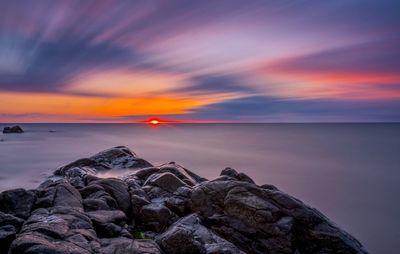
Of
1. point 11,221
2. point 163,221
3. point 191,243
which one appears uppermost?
point 11,221

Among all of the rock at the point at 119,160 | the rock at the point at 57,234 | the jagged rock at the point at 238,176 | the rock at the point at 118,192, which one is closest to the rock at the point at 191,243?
the rock at the point at 57,234

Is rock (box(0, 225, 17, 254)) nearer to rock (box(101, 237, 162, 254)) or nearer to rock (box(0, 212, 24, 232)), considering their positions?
rock (box(0, 212, 24, 232))

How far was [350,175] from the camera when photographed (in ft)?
165

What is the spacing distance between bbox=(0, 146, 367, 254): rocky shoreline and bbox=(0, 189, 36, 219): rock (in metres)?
0.03

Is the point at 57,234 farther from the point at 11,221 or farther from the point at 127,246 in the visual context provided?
the point at 11,221

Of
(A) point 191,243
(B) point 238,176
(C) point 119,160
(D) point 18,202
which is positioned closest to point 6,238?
(D) point 18,202

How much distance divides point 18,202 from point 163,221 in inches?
236

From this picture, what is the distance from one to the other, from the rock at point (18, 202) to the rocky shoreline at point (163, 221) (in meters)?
0.03

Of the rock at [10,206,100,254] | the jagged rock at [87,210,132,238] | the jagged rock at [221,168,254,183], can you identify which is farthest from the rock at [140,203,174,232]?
the jagged rock at [221,168,254,183]

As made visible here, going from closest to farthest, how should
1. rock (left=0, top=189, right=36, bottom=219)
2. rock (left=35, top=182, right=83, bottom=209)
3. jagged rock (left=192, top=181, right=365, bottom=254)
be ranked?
1. rock (left=0, top=189, right=36, bottom=219)
2. rock (left=35, top=182, right=83, bottom=209)
3. jagged rock (left=192, top=181, right=365, bottom=254)

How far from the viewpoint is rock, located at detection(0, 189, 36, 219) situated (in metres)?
12.9

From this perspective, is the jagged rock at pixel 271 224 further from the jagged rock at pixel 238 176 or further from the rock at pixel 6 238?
the rock at pixel 6 238

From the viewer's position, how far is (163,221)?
15484 millimetres

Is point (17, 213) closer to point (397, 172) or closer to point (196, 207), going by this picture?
point (196, 207)
